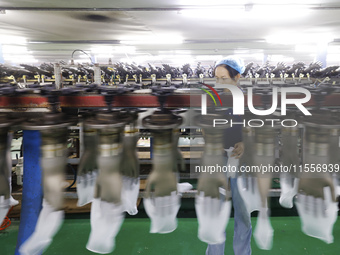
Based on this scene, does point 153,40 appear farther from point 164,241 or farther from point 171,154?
point 171,154

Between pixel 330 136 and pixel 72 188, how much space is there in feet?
7.14

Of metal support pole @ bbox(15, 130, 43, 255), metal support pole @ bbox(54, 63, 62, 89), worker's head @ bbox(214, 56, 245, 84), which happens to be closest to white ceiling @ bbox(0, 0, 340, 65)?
worker's head @ bbox(214, 56, 245, 84)

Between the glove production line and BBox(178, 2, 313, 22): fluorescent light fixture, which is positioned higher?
BBox(178, 2, 313, 22): fluorescent light fixture

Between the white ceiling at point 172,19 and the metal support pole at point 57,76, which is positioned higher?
the white ceiling at point 172,19

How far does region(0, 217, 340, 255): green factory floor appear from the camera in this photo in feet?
5.74

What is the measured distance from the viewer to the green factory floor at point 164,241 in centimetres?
175

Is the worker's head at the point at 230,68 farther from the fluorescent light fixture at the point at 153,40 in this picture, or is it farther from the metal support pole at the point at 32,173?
the fluorescent light fixture at the point at 153,40

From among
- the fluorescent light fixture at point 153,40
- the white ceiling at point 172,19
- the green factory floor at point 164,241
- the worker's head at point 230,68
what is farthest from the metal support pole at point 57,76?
the fluorescent light fixture at point 153,40

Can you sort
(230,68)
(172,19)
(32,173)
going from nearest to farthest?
(32,173), (230,68), (172,19)

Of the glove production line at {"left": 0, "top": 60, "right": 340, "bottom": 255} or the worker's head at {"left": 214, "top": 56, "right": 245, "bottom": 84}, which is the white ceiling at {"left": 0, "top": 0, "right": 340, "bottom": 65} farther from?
the glove production line at {"left": 0, "top": 60, "right": 340, "bottom": 255}

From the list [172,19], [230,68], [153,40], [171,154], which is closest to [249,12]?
[172,19]

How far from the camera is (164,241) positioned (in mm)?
1857

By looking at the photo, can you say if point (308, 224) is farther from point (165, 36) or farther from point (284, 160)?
point (165, 36)

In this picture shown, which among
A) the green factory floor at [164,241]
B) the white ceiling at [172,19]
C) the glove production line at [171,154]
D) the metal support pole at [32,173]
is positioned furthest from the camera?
the white ceiling at [172,19]
